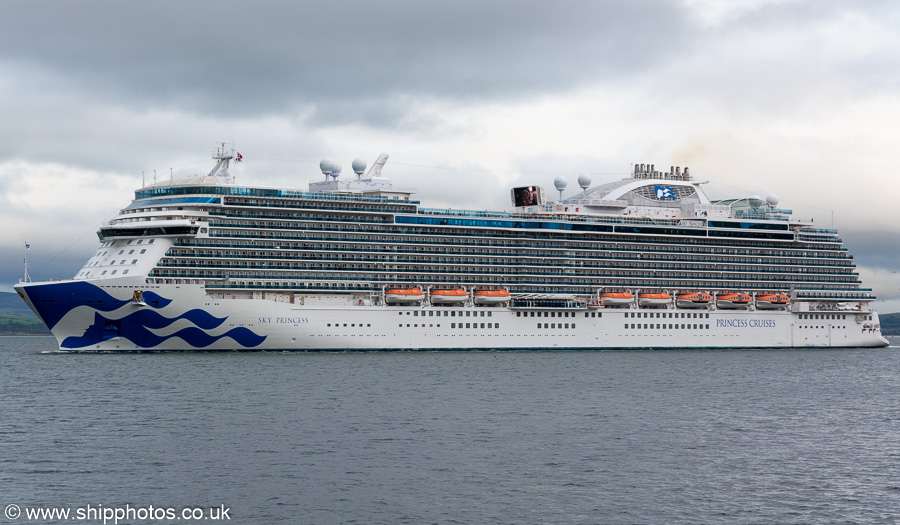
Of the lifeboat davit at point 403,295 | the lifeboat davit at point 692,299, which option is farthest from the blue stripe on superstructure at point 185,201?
the lifeboat davit at point 692,299

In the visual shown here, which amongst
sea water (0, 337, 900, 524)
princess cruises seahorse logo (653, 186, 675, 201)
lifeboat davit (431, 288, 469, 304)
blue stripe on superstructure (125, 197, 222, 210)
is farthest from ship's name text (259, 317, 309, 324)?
princess cruises seahorse logo (653, 186, 675, 201)

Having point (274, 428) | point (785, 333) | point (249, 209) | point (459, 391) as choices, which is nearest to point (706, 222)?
point (785, 333)

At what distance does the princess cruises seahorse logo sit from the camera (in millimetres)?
113500

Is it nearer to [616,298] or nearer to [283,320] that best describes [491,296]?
[616,298]

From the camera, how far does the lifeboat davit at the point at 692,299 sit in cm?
10675

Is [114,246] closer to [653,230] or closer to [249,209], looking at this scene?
[249,209]

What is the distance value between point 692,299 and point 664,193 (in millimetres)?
13816

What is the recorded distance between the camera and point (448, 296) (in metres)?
93.8

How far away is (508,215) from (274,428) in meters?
60.7

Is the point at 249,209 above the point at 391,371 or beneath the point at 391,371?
above

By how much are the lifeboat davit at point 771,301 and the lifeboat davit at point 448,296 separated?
121 ft

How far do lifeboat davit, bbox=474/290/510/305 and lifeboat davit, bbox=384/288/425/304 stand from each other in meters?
5.91

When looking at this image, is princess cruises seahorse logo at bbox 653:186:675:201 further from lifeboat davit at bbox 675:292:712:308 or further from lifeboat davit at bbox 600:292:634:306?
lifeboat davit at bbox 600:292:634:306

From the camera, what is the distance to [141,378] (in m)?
64.6
